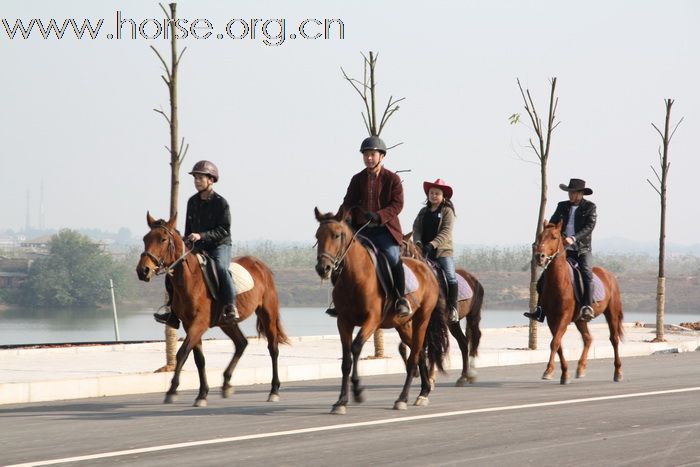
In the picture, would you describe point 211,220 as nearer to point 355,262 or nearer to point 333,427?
point 355,262

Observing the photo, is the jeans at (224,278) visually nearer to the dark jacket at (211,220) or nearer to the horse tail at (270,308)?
the dark jacket at (211,220)

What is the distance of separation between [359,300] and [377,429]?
1934 mm

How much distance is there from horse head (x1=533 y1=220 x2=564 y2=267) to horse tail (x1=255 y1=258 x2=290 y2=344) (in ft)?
11.8

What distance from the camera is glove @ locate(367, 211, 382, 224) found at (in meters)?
13.3

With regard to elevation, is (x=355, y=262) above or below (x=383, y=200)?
below

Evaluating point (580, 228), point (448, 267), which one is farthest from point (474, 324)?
point (580, 228)

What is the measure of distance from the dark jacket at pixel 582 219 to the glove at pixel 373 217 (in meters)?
4.90

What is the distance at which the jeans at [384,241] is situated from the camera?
1355cm

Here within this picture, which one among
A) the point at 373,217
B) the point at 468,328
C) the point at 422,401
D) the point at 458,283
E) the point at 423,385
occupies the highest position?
the point at 373,217

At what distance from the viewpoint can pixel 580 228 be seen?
1769cm

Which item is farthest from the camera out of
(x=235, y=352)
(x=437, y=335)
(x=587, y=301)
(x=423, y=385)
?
(x=587, y=301)

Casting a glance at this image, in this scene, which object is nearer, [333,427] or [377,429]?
[377,429]

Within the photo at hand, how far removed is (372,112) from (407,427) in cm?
1162

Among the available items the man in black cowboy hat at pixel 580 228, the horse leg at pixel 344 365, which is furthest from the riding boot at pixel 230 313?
the man in black cowboy hat at pixel 580 228
